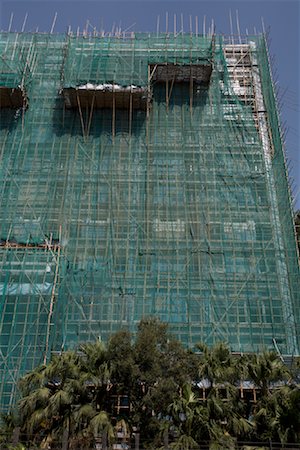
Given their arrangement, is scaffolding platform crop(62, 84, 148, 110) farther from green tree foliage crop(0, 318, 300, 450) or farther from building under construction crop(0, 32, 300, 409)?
green tree foliage crop(0, 318, 300, 450)

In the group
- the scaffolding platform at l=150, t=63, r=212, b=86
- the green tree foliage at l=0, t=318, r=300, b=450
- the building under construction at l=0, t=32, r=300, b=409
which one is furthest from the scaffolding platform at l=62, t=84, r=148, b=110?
the green tree foliage at l=0, t=318, r=300, b=450

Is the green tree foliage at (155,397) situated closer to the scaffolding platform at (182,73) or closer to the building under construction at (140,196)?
the building under construction at (140,196)

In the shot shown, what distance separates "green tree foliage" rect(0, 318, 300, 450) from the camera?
1324cm

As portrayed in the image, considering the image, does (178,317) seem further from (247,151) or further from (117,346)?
(247,151)

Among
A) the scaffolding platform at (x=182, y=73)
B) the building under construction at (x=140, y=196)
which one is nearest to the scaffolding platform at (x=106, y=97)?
the building under construction at (x=140, y=196)

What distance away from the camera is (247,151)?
24.0 meters

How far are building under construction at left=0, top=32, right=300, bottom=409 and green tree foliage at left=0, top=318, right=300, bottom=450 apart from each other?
153 inches

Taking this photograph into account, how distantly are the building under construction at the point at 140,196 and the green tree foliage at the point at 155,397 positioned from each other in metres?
3.89

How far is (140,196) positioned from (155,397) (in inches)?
422

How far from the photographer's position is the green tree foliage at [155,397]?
43.4ft

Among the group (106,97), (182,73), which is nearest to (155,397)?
(106,97)

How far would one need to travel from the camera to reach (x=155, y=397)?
1379 cm

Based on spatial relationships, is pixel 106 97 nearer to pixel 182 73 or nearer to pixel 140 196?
pixel 182 73

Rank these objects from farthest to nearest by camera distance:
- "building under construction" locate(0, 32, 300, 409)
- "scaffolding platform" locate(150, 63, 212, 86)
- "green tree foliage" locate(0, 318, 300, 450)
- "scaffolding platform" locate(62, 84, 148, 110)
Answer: "scaffolding platform" locate(150, 63, 212, 86) < "scaffolding platform" locate(62, 84, 148, 110) < "building under construction" locate(0, 32, 300, 409) < "green tree foliage" locate(0, 318, 300, 450)
